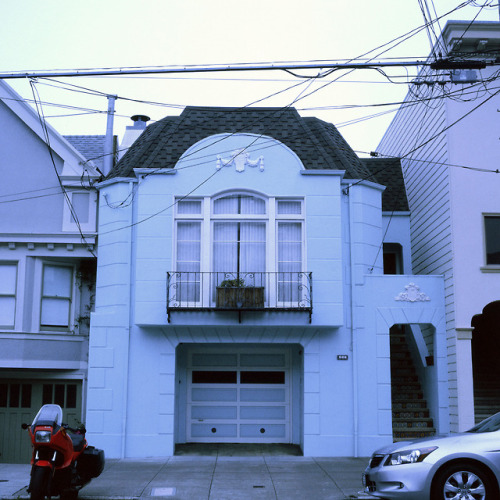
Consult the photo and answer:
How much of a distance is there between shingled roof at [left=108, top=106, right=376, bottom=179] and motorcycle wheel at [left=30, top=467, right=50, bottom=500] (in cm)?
869

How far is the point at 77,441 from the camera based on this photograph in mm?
10938

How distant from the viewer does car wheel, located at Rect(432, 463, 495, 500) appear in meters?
9.50

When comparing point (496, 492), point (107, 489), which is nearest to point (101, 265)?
point (107, 489)

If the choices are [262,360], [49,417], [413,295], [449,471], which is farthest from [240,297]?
[449,471]

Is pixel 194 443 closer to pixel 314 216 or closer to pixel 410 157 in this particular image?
pixel 314 216

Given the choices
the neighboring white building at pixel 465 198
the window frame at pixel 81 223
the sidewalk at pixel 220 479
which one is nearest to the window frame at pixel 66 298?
the window frame at pixel 81 223

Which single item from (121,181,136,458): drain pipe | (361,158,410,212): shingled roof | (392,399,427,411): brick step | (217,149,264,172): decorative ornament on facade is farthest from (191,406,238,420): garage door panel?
(361,158,410,212): shingled roof

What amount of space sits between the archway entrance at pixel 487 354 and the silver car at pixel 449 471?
903 centimetres

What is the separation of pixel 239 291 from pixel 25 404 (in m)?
6.11

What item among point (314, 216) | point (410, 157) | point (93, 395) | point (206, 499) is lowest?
point (206, 499)

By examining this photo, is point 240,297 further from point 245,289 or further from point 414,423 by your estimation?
point 414,423

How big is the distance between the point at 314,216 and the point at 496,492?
28.0 ft

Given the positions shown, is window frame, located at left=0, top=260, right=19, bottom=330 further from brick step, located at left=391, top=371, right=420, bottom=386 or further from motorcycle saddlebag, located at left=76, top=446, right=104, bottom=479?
brick step, located at left=391, top=371, right=420, bottom=386

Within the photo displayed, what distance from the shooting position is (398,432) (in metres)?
17.0
